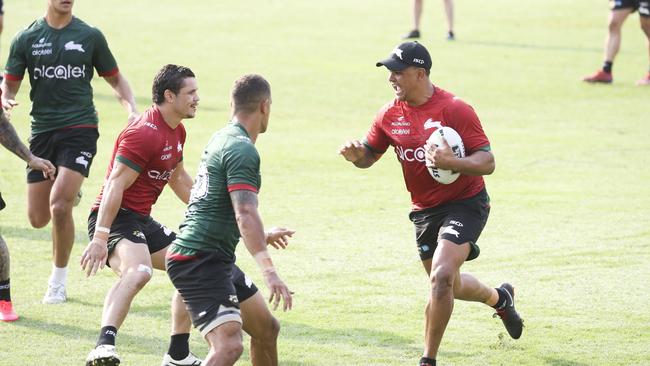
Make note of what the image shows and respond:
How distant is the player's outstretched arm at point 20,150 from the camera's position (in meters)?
9.54

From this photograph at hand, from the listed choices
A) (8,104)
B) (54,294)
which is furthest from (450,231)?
(8,104)

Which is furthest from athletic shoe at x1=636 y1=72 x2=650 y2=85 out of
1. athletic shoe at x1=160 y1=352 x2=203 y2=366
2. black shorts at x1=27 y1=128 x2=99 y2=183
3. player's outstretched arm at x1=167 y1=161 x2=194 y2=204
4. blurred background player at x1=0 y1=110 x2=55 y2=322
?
athletic shoe at x1=160 y1=352 x2=203 y2=366

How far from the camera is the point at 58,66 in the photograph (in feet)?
34.8

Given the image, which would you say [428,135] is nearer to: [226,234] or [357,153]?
[357,153]

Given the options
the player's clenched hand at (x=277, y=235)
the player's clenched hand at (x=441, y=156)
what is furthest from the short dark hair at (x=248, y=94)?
the player's clenched hand at (x=441, y=156)

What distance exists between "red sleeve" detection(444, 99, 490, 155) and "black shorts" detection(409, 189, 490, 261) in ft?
1.53

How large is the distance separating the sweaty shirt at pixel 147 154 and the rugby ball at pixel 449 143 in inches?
76.6

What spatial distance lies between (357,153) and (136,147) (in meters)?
1.86

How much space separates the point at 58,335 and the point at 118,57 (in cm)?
1538

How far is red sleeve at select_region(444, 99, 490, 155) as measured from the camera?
8688mm

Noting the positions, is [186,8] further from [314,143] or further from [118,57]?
[314,143]

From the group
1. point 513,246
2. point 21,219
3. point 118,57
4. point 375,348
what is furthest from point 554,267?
point 118,57

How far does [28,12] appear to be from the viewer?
94.0ft

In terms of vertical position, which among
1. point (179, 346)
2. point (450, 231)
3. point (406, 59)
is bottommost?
point (179, 346)
